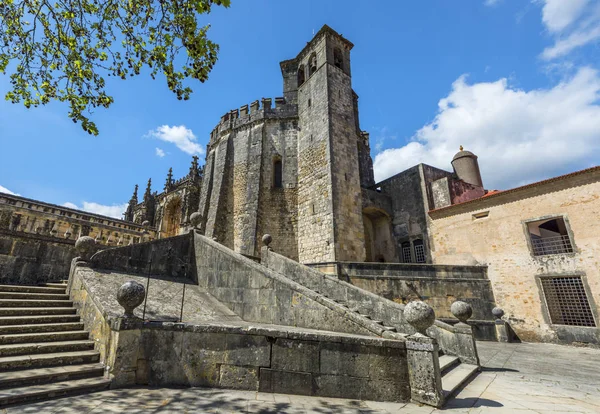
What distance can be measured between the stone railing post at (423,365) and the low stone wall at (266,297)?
0.63 meters

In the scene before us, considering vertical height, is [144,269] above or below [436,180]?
below

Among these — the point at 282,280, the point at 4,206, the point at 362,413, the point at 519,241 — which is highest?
the point at 4,206

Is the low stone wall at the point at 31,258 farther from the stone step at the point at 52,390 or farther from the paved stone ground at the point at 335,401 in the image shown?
the paved stone ground at the point at 335,401

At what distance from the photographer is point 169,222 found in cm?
2592

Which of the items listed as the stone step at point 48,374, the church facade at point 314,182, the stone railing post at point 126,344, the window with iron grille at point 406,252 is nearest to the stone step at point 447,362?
the stone railing post at point 126,344

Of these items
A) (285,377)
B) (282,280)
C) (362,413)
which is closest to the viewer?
(362,413)

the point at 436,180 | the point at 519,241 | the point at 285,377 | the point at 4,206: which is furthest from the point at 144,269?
the point at 436,180

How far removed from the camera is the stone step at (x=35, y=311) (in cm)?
503

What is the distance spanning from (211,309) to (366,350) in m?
4.00

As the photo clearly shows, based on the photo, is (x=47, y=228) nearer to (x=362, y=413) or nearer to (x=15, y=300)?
(x=15, y=300)

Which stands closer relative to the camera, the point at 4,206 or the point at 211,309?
the point at 211,309

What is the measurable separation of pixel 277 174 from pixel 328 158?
454 cm

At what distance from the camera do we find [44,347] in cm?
423

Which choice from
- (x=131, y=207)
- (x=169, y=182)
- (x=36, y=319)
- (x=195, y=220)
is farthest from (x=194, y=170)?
(x=36, y=319)
